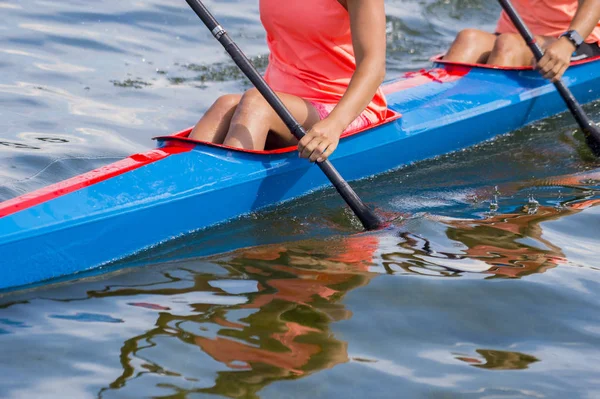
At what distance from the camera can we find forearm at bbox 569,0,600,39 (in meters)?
5.19

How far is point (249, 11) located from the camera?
28.7 feet

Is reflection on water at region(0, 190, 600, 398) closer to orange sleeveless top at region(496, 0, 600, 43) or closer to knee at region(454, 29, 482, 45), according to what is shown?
knee at region(454, 29, 482, 45)

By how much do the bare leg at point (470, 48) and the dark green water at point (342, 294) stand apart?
1.78 ft

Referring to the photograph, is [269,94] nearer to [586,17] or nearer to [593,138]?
[593,138]

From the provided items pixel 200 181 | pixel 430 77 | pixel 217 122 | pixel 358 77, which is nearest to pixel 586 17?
pixel 430 77

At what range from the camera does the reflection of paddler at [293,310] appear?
2.71m

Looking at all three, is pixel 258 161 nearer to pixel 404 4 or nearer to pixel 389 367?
pixel 389 367

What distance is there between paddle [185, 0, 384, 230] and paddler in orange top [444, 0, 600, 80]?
184 centimetres

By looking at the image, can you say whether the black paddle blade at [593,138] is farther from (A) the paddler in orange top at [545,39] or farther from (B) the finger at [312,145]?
(B) the finger at [312,145]

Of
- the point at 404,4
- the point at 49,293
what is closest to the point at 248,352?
the point at 49,293

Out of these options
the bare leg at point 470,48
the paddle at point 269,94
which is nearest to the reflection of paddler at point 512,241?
the paddle at point 269,94

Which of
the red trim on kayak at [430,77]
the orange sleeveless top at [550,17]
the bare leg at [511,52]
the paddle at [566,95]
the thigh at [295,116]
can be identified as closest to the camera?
the thigh at [295,116]

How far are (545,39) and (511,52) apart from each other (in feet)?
0.98

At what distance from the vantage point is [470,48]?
5.44 meters
